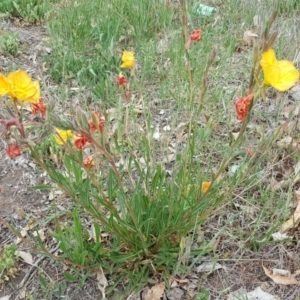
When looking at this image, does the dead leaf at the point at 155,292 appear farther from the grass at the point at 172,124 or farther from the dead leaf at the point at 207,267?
the dead leaf at the point at 207,267

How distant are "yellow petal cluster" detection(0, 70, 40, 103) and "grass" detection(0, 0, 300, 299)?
36 cm

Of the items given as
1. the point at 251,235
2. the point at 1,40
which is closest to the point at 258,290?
the point at 251,235

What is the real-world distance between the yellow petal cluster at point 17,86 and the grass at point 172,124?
355 mm

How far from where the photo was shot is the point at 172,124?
2.42 meters

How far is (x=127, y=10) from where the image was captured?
334cm

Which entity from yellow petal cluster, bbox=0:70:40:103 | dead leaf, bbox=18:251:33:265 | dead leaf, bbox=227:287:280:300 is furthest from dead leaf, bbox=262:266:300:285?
yellow petal cluster, bbox=0:70:40:103

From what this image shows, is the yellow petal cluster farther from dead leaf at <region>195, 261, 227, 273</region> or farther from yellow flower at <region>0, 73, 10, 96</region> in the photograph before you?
dead leaf at <region>195, 261, 227, 273</region>

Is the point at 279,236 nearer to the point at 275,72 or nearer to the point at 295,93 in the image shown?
the point at 275,72

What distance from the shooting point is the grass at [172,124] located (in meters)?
1.76

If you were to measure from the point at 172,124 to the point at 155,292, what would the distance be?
951 millimetres

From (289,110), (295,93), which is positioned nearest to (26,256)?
(289,110)

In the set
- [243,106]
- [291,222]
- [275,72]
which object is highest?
[275,72]

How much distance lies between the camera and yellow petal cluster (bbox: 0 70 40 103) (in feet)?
3.98

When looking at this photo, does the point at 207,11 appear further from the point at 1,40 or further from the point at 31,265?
the point at 31,265
